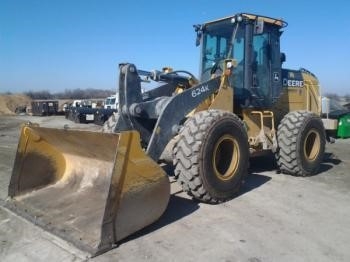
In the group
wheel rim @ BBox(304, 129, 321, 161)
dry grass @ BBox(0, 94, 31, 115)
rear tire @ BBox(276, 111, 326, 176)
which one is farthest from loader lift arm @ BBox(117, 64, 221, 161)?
dry grass @ BBox(0, 94, 31, 115)

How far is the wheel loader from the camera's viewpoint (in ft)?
14.0

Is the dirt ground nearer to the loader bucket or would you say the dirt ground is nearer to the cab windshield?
the loader bucket

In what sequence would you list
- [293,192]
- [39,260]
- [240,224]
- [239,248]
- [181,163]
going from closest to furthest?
[39,260] < [239,248] < [240,224] < [181,163] < [293,192]

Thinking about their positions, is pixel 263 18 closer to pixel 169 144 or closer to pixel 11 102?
pixel 169 144

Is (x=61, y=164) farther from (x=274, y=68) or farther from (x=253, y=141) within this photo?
(x=274, y=68)

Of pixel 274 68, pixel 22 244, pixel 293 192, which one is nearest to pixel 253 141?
pixel 293 192

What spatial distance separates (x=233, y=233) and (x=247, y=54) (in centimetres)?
359

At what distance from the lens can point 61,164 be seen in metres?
5.85

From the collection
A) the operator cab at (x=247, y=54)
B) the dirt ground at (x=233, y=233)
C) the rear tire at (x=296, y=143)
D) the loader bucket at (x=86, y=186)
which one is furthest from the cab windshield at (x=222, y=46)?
the loader bucket at (x=86, y=186)

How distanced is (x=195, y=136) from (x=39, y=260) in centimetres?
235

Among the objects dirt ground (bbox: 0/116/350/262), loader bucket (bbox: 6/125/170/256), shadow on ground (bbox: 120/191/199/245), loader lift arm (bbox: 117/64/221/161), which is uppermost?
loader lift arm (bbox: 117/64/221/161)

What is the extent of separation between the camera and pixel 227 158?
5891mm

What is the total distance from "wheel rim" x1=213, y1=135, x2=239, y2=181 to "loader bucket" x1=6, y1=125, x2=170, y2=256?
1.36 meters

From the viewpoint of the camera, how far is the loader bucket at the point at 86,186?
161 inches
